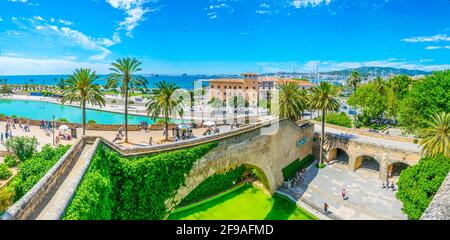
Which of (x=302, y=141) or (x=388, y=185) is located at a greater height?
(x=302, y=141)

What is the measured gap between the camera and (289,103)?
104ft

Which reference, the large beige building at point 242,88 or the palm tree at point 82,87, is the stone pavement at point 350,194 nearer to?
the palm tree at point 82,87

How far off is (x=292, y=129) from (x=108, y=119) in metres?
50.3

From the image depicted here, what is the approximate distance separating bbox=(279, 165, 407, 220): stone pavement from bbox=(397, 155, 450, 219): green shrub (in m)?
4.07

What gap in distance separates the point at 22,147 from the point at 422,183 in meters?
33.6

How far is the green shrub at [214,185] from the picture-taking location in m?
24.5

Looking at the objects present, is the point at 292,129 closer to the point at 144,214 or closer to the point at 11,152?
the point at 144,214

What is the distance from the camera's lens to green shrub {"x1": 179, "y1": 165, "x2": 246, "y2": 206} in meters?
24.5

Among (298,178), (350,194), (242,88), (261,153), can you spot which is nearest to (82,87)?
(261,153)

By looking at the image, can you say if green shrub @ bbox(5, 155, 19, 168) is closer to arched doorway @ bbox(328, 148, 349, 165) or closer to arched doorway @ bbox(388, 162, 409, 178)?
arched doorway @ bbox(328, 148, 349, 165)

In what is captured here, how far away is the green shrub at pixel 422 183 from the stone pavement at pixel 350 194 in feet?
13.4

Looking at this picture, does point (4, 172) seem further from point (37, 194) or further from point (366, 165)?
point (366, 165)
